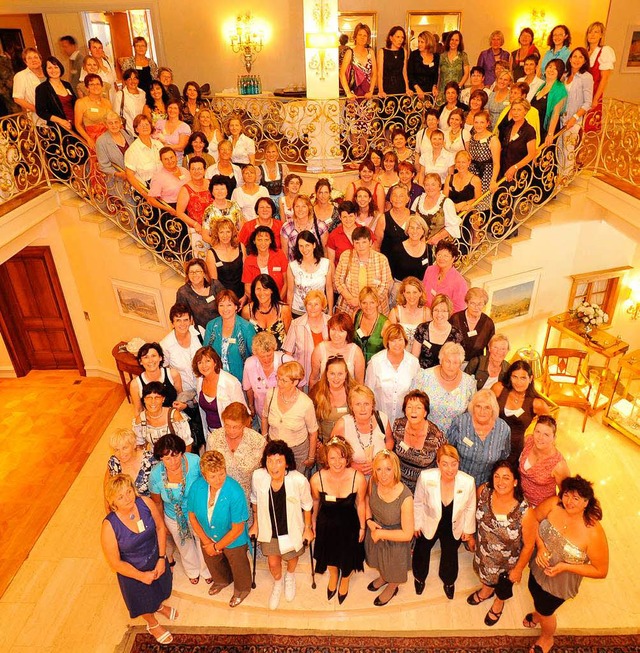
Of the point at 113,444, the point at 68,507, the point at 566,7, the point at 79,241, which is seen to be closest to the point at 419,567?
the point at 113,444

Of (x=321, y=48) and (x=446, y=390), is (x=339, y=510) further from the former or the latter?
(x=321, y=48)

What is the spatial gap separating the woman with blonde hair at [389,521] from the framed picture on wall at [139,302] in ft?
14.2

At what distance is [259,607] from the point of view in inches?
185

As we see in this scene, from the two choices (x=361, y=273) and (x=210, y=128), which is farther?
(x=210, y=128)

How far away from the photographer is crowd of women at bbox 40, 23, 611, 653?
4.04 m

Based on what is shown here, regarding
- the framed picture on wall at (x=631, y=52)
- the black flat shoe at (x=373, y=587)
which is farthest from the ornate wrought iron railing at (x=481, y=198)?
the framed picture on wall at (x=631, y=52)

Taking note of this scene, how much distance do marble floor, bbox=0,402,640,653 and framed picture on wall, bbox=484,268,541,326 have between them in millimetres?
2902

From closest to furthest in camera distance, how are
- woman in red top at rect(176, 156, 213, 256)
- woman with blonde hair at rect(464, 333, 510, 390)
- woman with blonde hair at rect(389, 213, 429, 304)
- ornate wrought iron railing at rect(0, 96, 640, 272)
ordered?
woman with blonde hair at rect(464, 333, 510, 390) < woman with blonde hair at rect(389, 213, 429, 304) < woman in red top at rect(176, 156, 213, 256) < ornate wrought iron railing at rect(0, 96, 640, 272)

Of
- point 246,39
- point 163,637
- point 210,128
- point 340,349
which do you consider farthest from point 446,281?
point 246,39

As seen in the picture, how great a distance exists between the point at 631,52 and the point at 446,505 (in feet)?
33.3

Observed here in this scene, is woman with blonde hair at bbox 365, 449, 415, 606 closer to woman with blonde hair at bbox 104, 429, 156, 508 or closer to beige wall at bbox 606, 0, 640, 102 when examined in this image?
woman with blonde hair at bbox 104, 429, 156, 508

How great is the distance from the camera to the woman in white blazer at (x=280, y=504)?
405 cm

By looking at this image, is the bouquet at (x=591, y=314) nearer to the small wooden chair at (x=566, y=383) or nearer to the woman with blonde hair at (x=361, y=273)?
the small wooden chair at (x=566, y=383)

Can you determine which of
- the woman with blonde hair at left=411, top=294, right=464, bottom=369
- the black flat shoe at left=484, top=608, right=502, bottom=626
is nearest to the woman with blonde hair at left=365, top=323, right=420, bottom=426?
the woman with blonde hair at left=411, top=294, right=464, bottom=369
